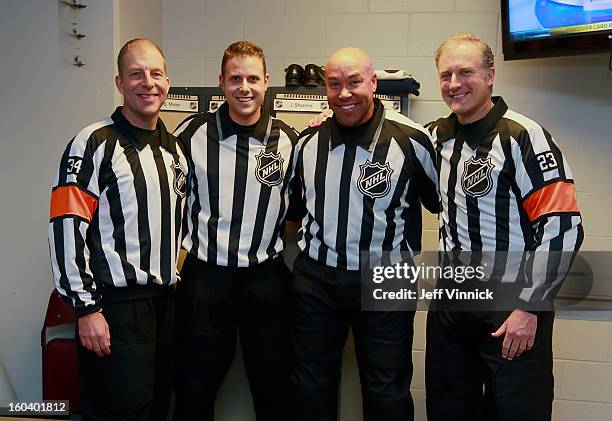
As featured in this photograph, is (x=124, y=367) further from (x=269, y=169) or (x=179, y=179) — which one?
(x=269, y=169)

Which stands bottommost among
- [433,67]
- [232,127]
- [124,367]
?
[124,367]

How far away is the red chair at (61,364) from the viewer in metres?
2.32

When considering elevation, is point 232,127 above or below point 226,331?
above

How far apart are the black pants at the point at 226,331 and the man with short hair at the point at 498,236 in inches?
22.8

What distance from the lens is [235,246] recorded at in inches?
81.0

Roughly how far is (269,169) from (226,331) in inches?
24.7

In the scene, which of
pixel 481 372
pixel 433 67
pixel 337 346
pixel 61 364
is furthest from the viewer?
pixel 433 67

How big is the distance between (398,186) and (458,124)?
12.1 inches

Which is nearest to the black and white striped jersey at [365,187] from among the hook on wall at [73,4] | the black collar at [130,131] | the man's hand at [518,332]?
the man's hand at [518,332]

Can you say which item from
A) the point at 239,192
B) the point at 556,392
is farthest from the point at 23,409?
the point at 556,392

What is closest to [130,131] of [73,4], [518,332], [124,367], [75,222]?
[75,222]

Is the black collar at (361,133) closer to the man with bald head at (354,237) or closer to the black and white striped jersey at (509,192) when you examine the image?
the man with bald head at (354,237)

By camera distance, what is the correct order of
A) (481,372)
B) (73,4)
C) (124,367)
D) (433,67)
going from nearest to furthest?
(124,367) < (481,372) < (73,4) < (433,67)

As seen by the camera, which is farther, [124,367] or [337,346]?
[337,346]
